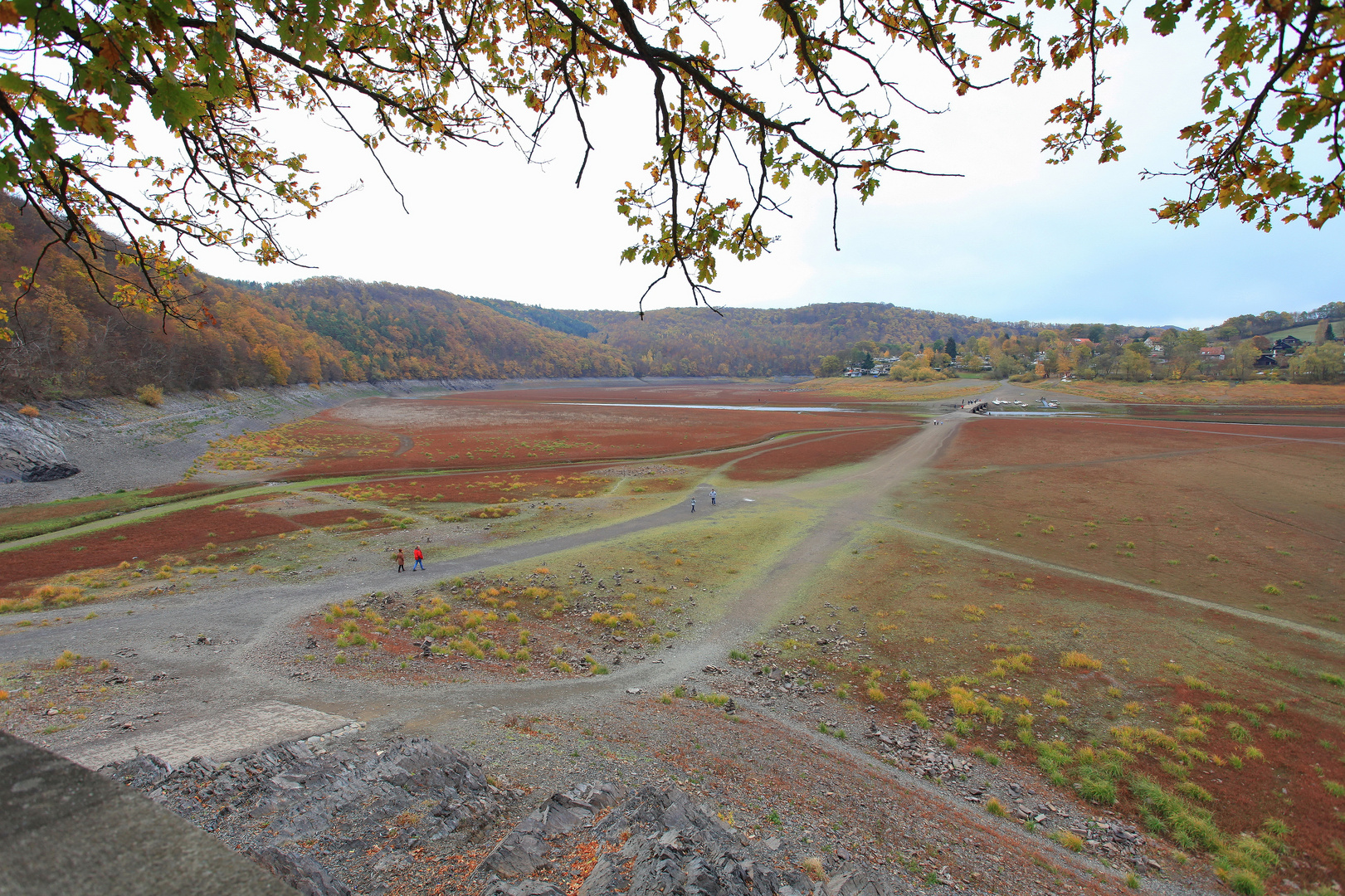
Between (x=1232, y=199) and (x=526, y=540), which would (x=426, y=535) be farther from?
(x=1232, y=199)

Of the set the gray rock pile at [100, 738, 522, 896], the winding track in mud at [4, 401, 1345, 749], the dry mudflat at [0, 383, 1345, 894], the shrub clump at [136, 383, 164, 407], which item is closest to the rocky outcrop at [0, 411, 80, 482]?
the dry mudflat at [0, 383, 1345, 894]

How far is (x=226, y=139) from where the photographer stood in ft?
15.8

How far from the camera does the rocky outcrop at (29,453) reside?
26.4 metres

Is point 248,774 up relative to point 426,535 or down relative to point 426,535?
up

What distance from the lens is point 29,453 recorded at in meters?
27.4

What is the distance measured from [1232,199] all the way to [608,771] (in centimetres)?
846

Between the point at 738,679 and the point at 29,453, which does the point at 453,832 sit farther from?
the point at 29,453

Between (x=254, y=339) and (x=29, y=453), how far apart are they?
48.2m

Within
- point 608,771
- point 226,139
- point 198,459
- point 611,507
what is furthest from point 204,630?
point 198,459

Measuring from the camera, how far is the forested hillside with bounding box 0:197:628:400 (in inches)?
1391

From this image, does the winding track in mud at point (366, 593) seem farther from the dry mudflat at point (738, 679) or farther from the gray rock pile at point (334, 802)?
the gray rock pile at point (334, 802)

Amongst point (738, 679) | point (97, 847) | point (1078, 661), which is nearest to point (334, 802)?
point (97, 847)

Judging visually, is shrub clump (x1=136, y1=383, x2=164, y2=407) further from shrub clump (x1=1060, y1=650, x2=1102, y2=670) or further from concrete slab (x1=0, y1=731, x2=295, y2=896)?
shrub clump (x1=1060, y1=650, x2=1102, y2=670)

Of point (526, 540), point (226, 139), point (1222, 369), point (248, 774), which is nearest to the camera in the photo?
point (226, 139)
